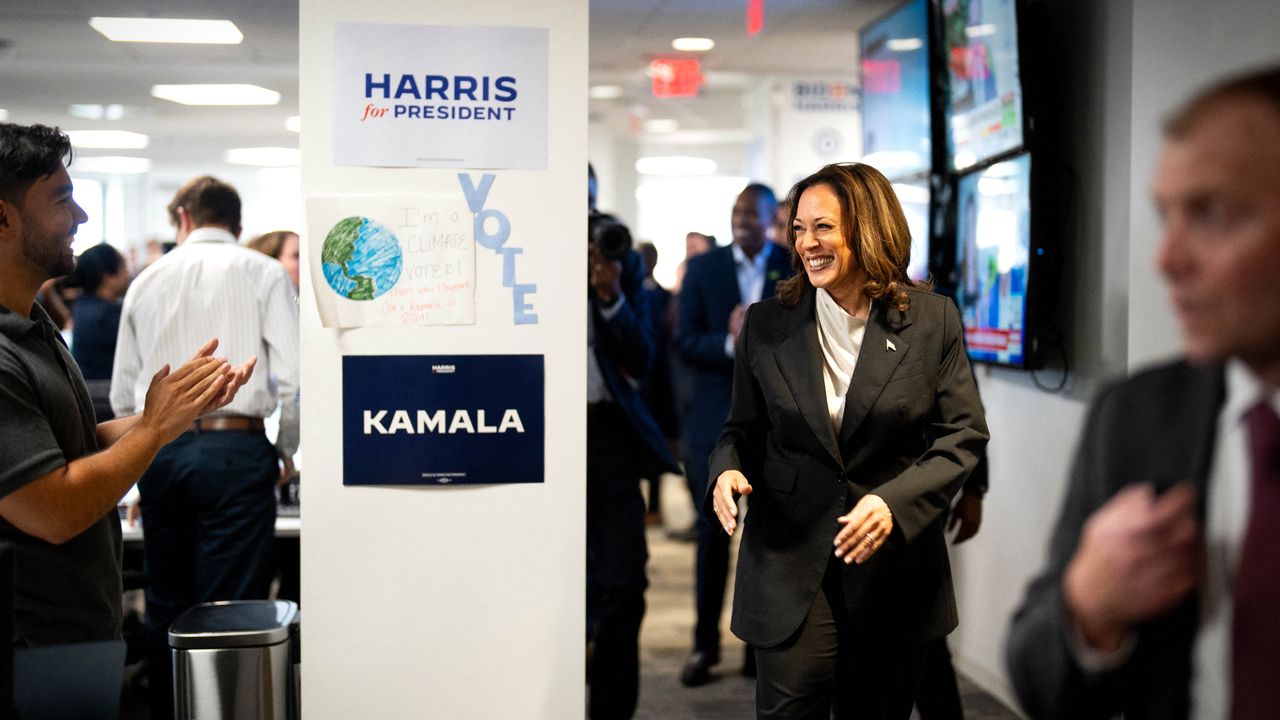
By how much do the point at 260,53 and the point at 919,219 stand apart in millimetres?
4670

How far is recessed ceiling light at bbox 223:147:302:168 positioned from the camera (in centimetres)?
1389

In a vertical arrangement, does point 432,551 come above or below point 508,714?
above

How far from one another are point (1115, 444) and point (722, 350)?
3.22 meters

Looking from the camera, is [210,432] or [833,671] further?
[210,432]

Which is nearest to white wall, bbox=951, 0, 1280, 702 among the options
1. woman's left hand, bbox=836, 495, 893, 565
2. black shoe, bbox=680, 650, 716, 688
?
woman's left hand, bbox=836, 495, 893, 565

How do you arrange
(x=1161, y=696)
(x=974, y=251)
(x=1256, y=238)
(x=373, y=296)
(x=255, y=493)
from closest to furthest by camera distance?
(x=1256, y=238) < (x=1161, y=696) < (x=373, y=296) < (x=255, y=493) < (x=974, y=251)

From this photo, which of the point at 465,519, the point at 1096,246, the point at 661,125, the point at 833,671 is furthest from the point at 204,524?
the point at 661,125

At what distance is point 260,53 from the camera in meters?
7.47

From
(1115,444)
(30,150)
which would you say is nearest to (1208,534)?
(1115,444)

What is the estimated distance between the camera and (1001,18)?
360 cm

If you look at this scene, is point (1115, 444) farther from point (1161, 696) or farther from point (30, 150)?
point (30, 150)

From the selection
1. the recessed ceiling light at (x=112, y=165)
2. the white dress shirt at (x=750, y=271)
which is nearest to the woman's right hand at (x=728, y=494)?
the white dress shirt at (x=750, y=271)

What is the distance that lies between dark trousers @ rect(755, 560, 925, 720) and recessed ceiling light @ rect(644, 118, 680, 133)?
35.6 feet

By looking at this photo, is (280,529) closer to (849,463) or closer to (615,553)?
(615,553)
